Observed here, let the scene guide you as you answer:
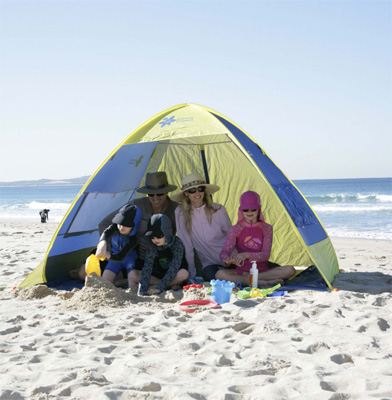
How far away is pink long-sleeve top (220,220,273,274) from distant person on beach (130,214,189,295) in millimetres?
455

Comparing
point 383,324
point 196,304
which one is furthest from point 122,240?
point 383,324

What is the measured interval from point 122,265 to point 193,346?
180 centimetres

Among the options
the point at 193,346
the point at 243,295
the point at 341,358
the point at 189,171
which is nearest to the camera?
the point at 341,358

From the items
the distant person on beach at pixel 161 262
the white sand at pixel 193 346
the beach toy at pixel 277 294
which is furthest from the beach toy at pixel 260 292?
the distant person on beach at pixel 161 262

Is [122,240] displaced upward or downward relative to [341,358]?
Answer: upward

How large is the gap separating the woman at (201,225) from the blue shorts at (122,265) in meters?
0.54

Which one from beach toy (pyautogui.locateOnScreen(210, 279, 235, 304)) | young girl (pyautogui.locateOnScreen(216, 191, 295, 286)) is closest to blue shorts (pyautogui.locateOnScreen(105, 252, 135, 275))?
young girl (pyautogui.locateOnScreen(216, 191, 295, 286))

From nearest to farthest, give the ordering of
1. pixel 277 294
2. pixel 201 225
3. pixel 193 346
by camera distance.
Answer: pixel 193 346
pixel 277 294
pixel 201 225

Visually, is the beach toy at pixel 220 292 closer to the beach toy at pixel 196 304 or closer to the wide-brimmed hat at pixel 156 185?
the beach toy at pixel 196 304

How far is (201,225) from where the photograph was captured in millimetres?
4715

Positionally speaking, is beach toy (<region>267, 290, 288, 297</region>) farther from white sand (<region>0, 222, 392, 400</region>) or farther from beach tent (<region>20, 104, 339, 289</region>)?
beach tent (<region>20, 104, 339, 289</region>)

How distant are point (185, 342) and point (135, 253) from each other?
1779 millimetres

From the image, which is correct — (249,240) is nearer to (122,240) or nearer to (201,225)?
(201,225)

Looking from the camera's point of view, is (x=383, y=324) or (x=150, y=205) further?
(x=150, y=205)
